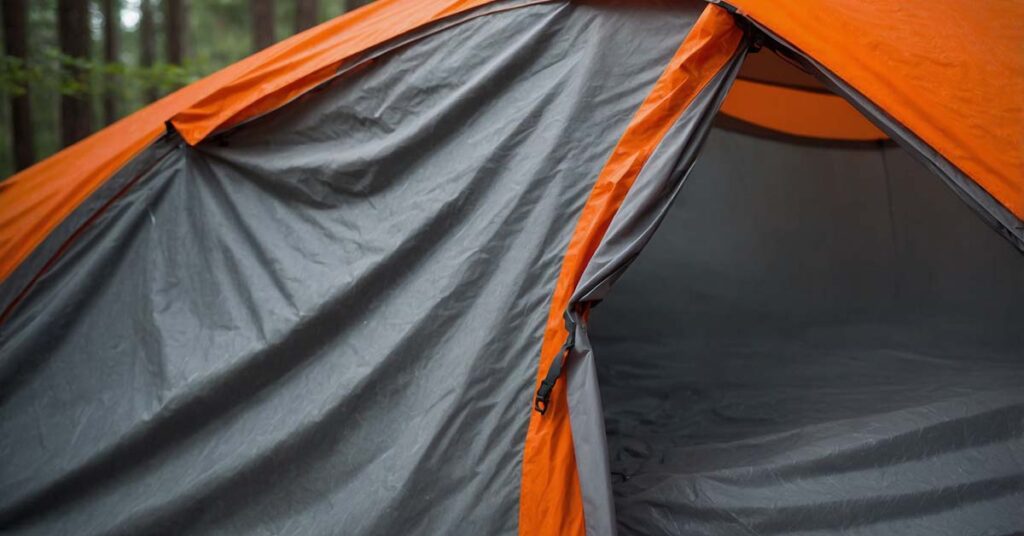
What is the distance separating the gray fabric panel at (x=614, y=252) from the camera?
83.0 inches

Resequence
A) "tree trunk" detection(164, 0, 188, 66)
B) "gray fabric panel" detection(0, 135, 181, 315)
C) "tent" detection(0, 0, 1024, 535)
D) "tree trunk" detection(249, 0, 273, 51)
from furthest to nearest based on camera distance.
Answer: "tree trunk" detection(164, 0, 188, 66), "tree trunk" detection(249, 0, 273, 51), "gray fabric panel" detection(0, 135, 181, 315), "tent" detection(0, 0, 1024, 535)

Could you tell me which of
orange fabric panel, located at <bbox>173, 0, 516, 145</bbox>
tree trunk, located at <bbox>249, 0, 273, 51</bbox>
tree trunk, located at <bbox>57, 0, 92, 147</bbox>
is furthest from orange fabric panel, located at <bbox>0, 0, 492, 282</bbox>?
tree trunk, located at <bbox>249, 0, 273, 51</bbox>

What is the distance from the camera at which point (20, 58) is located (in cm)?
738

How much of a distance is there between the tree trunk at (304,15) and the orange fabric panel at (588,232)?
19.7 feet

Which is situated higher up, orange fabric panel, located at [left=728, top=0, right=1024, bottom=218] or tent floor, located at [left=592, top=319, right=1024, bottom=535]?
orange fabric panel, located at [left=728, top=0, right=1024, bottom=218]

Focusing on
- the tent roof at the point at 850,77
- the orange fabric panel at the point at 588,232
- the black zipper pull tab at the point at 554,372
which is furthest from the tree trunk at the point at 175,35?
the black zipper pull tab at the point at 554,372

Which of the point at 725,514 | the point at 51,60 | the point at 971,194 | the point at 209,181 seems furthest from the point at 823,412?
the point at 51,60

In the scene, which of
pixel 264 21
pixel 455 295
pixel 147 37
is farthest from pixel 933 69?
pixel 147 37

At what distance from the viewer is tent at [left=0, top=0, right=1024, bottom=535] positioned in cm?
219

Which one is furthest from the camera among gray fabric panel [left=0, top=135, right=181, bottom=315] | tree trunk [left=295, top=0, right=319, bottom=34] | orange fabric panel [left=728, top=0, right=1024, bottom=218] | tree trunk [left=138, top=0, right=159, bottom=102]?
tree trunk [left=138, top=0, right=159, bottom=102]

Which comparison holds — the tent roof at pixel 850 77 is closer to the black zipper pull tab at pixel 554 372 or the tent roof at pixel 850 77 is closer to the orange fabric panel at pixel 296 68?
the orange fabric panel at pixel 296 68

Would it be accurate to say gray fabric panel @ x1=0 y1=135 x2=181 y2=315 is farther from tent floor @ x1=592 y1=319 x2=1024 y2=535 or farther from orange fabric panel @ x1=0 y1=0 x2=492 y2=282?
tent floor @ x1=592 y1=319 x2=1024 y2=535

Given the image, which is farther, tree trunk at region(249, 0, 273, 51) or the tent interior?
tree trunk at region(249, 0, 273, 51)

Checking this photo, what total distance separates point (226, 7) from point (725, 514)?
13120 millimetres
